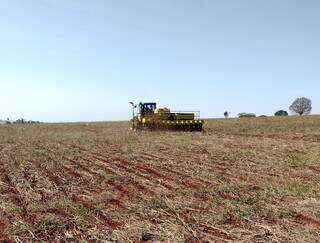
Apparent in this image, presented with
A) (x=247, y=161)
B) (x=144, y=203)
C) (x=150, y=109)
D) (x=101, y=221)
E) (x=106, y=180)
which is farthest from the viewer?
(x=150, y=109)

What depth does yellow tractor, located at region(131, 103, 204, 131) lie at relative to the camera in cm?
4128

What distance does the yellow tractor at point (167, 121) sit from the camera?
41281 millimetres

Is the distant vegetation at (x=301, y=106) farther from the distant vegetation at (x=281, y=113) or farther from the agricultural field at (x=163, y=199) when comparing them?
the agricultural field at (x=163, y=199)

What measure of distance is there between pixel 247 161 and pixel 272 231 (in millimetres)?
9444

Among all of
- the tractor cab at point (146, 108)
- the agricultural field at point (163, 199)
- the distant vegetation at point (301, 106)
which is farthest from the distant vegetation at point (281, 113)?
the agricultural field at point (163, 199)

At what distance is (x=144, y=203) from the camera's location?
10.5m

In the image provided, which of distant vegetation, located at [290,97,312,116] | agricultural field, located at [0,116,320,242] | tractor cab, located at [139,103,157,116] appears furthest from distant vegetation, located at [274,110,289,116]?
agricultural field, located at [0,116,320,242]

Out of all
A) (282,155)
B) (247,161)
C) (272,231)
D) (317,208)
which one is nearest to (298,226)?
(272,231)

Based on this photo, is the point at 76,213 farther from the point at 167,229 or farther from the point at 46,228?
the point at 167,229

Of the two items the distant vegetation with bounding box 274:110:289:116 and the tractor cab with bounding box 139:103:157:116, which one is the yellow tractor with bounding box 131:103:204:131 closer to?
the tractor cab with bounding box 139:103:157:116

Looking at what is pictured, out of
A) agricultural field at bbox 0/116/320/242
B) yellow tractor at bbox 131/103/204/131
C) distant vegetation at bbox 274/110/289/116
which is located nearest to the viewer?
agricultural field at bbox 0/116/320/242

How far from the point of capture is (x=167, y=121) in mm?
41406

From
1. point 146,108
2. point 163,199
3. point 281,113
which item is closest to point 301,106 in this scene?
point 281,113

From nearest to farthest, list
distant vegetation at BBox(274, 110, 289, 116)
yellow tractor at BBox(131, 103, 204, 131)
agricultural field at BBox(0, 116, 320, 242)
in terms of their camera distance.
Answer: agricultural field at BBox(0, 116, 320, 242) → yellow tractor at BBox(131, 103, 204, 131) → distant vegetation at BBox(274, 110, 289, 116)
